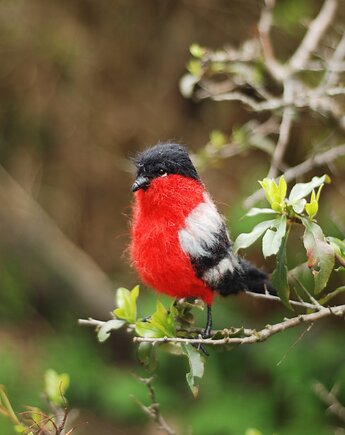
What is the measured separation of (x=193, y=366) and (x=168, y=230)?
0.40m

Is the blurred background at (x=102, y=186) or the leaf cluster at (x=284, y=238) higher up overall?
the leaf cluster at (x=284, y=238)

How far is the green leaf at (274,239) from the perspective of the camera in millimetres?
1673

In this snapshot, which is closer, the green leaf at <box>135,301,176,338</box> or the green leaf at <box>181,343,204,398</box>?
the green leaf at <box>181,343,204,398</box>

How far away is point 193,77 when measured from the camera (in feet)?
10.5

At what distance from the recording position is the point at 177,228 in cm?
192

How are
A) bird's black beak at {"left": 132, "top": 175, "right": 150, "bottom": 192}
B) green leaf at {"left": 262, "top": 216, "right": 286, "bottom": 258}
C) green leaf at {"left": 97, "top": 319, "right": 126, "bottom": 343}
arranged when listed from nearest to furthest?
green leaf at {"left": 262, "top": 216, "right": 286, "bottom": 258}, bird's black beak at {"left": 132, "top": 175, "right": 150, "bottom": 192}, green leaf at {"left": 97, "top": 319, "right": 126, "bottom": 343}

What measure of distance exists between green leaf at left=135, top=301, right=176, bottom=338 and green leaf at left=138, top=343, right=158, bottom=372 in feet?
0.32

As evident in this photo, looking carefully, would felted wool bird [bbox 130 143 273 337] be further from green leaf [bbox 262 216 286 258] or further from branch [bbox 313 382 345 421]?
branch [bbox 313 382 345 421]

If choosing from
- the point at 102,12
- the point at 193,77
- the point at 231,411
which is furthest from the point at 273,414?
the point at 102,12

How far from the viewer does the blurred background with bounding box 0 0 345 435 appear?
5117mm

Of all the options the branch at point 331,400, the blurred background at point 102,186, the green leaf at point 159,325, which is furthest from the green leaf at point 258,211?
the blurred background at point 102,186

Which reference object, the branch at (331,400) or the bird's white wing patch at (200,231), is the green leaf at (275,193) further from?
the branch at (331,400)

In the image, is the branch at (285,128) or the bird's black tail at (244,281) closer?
the bird's black tail at (244,281)

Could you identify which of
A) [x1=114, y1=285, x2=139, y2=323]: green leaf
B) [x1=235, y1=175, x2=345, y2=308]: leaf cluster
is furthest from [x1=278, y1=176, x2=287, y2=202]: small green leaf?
[x1=114, y1=285, x2=139, y2=323]: green leaf
